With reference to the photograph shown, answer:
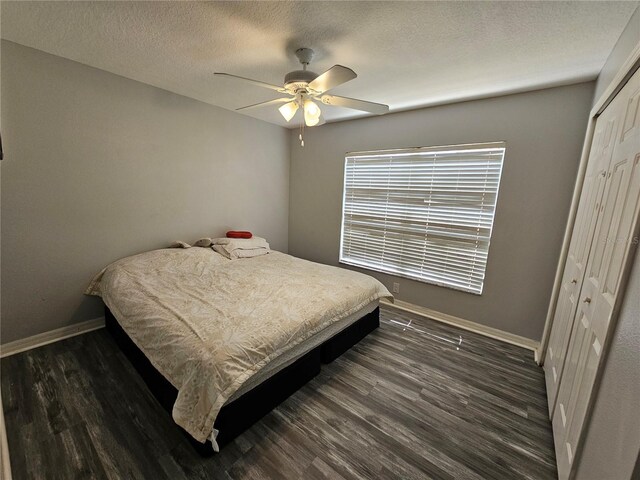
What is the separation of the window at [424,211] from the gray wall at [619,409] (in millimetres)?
1911

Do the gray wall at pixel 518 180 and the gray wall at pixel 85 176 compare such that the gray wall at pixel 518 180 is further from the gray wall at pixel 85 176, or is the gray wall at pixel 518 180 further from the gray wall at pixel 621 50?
the gray wall at pixel 85 176

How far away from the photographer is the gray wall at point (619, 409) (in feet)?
2.59

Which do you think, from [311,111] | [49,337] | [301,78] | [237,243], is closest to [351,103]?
[311,111]

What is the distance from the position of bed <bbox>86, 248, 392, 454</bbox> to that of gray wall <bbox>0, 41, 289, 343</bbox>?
34 centimetres

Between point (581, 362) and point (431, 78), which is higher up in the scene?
point (431, 78)

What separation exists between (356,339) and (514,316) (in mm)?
1671

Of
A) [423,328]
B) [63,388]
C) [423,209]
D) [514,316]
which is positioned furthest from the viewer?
[423,209]

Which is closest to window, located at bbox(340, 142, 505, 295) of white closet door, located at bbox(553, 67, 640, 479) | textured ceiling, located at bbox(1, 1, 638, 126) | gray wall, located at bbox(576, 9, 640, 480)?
textured ceiling, located at bbox(1, 1, 638, 126)

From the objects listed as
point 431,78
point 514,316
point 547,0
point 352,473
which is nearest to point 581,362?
point 352,473

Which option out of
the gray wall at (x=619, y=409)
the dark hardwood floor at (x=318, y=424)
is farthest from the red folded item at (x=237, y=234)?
the gray wall at (x=619, y=409)

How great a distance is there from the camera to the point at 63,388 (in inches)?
72.8

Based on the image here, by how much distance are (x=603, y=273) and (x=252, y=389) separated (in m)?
1.94

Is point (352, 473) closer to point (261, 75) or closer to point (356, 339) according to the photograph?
point (356, 339)

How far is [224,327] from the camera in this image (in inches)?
64.1
